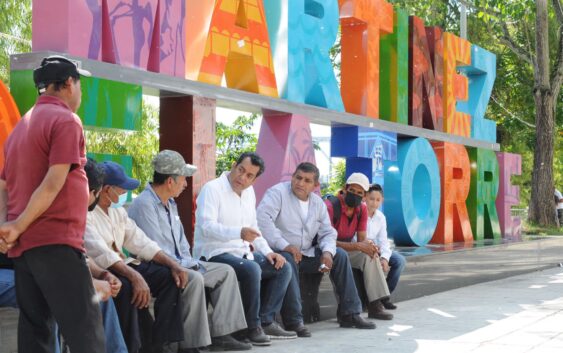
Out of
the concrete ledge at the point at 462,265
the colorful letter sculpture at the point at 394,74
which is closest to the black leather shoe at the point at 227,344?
the concrete ledge at the point at 462,265

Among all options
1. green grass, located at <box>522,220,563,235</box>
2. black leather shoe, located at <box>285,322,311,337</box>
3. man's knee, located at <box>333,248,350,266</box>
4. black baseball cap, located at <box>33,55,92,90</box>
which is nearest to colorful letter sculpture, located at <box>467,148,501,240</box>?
green grass, located at <box>522,220,563,235</box>

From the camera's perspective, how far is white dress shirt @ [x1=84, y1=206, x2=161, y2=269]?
204 inches

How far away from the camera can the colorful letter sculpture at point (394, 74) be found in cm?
1130

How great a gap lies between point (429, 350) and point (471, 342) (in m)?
0.52

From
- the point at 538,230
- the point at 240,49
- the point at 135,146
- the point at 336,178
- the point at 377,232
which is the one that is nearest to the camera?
the point at 240,49

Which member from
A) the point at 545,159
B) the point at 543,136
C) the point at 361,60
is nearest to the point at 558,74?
the point at 543,136

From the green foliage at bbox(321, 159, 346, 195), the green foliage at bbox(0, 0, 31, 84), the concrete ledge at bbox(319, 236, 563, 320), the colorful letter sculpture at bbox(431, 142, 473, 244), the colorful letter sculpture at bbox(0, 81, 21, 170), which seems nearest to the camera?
the colorful letter sculpture at bbox(0, 81, 21, 170)

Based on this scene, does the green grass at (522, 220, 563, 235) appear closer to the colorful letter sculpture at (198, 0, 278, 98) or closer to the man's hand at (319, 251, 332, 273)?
the colorful letter sculpture at (198, 0, 278, 98)

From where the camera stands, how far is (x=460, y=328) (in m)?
7.57

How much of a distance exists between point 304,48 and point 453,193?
14.1 ft

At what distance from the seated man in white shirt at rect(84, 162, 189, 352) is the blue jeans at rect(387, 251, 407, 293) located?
3297mm

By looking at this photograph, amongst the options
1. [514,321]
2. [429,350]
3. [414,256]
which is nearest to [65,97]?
[429,350]

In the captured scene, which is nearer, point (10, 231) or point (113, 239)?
point (10, 231)

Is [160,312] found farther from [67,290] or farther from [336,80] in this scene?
[336,80]
